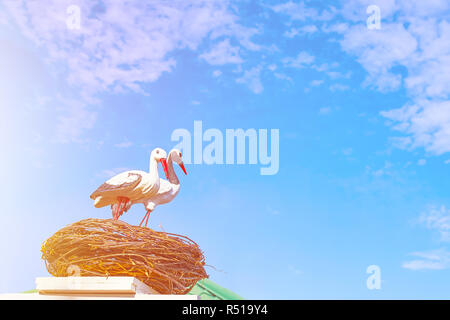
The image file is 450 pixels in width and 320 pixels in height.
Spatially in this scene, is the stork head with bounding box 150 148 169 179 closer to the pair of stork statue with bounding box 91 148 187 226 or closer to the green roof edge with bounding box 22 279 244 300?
the pair of stork statue with bounding box 91 148 187 226

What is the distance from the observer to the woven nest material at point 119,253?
2576 mm

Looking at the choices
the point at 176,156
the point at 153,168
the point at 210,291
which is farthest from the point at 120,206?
the point at 210,291

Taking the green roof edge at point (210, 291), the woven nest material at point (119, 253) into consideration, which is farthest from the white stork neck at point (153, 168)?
the green roof edge at point (210, 291)

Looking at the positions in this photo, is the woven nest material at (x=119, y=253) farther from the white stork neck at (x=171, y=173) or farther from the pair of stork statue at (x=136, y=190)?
the white stork neck at (x=171, y=173)

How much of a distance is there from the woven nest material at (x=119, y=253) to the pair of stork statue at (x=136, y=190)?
376mm

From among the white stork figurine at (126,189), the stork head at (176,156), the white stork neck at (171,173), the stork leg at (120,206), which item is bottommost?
the stork leg at (120,206)

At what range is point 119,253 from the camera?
2.57 meters

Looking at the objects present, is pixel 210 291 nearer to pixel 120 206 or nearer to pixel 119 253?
pixel 120 206

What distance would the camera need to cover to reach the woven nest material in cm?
258

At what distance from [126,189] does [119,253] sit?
1.94 ft
